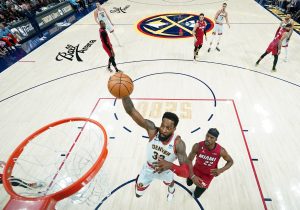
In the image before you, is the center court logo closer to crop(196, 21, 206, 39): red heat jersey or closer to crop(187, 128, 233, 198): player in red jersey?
crop(196, 21, 206, 39): red heat jersey

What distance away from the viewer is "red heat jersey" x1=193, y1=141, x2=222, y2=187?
9.96ft

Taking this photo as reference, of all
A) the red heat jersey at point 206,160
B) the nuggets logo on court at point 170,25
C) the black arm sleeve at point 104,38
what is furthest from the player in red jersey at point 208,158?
the nuggets logo on court at point 170,25

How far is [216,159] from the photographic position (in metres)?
3.09

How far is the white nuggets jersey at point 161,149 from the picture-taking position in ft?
9.14

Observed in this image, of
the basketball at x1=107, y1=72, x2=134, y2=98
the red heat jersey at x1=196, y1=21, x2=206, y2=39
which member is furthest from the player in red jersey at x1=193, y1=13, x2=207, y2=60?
the basketball at x1=107, y1=72, x2=134, y2=98

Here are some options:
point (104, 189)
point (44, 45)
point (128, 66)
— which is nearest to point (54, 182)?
point (104, 189)

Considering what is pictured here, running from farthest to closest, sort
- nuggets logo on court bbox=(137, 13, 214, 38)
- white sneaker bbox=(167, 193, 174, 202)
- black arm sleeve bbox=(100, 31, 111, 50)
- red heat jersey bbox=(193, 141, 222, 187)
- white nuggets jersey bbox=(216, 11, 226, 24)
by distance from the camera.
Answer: nuggets logo on court bbox=(137, 13, 214, 38) → white nuggets jersey bbox=(216, 11, 226, 24) → black arm sleeve bbox=(100, 31, 111, 50) → white sneaker bbox=(167, 193, 174, 202) → red heat jersey bbox=(193, 141, 222, 187)

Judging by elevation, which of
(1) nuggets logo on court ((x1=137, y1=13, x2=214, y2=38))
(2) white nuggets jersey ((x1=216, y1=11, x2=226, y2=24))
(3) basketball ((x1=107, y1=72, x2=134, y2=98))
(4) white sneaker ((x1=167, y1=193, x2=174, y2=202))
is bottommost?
(1) nuggets logo on court ((x1=137, y1=13, x2=214, y2=38))

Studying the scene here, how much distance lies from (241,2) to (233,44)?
8.10m

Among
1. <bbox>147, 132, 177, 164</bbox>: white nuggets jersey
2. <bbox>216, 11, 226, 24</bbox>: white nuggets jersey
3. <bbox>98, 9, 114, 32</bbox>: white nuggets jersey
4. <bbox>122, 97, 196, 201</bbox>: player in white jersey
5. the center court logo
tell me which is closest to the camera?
<bbox>122, 97, 196, 201</bbox>: player in white jersey

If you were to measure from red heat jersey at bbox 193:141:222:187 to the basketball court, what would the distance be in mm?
814

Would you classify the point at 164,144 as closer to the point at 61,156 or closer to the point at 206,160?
the point at 206,160

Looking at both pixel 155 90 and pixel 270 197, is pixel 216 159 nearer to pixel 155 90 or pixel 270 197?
pixel 270 197

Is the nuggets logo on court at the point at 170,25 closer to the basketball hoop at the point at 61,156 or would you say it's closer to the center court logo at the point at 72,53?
the center court logo at the point at 72,53
